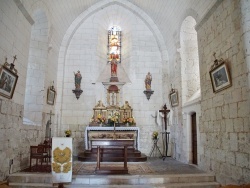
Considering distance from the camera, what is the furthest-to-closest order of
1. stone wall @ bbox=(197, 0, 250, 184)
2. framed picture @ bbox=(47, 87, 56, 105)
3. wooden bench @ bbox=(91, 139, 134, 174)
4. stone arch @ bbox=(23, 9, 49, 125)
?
framed picture @ bbox=(47, 87, 56, 105)
stone arch @ bbox=(23, 9, 49, 125)
wooden bench @ bbox=(91, 139, 134, 174)
stone wall @ bbox=(197, 0, 250, 184)

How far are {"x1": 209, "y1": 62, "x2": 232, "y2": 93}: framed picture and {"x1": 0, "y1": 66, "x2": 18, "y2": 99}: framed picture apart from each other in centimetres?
472

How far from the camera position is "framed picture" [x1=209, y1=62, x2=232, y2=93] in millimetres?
4973

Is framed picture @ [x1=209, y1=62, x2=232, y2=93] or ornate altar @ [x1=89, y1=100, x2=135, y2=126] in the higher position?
framed picture @ [x1=209, y1=62, x2=232, y2=93]

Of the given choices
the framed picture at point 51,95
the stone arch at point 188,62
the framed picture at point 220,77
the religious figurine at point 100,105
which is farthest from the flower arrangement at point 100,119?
the framed picture at point 220,77

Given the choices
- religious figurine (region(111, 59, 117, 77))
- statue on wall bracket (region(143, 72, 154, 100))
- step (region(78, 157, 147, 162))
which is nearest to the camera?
step (region(78, 157, 147, 162))

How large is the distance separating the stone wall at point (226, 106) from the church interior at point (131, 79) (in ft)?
0.08

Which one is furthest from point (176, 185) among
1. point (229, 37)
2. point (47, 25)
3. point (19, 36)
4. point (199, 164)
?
point (47, 25)

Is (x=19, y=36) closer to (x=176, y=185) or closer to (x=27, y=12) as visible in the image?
(x=27, y=12)

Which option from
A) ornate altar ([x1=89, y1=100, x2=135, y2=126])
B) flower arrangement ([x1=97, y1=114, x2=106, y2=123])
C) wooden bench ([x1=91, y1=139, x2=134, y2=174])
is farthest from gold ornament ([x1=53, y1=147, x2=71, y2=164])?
ornate altar ([x1=89, y1=100, x2=135, y2=126])

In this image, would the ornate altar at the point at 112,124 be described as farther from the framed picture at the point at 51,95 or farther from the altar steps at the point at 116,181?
the altar steps at the point at 116,181

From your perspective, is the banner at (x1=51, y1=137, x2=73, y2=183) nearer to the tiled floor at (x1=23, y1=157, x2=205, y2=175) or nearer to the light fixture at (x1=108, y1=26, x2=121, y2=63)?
the tiled floor at (x1=23, y1=157, x2=205, y2=175)

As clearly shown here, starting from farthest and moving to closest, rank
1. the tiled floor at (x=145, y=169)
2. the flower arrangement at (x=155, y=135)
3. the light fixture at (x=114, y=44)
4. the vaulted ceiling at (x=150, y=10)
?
the light fixture at (x=114, y=44), the flower arrangement at (x=155, y=135), the vaulted ceiling at (x=150, y=10), the tiled floor at (x=145, y=169)

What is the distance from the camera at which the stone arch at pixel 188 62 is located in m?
8.13

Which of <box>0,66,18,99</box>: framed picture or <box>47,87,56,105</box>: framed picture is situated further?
<box>47,87,56,105</box>: framed picture
